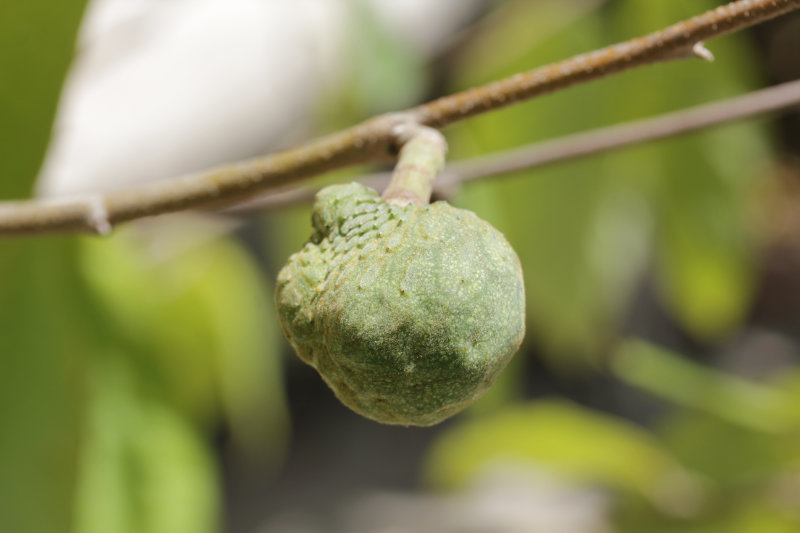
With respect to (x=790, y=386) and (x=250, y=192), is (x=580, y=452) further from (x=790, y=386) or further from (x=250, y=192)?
(x=250, y=192)

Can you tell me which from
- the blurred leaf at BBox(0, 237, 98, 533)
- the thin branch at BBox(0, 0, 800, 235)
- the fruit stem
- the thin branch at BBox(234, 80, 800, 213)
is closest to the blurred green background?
the blurred leaf at BBox(0, 237, 98, 533)

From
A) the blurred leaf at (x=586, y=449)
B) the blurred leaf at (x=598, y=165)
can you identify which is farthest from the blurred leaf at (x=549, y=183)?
the blurred leaf at (x=586, y=449)

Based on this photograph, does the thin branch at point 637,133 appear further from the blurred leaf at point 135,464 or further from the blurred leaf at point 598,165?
the blurred leaf at point 135,464

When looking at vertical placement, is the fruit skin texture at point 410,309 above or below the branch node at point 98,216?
below

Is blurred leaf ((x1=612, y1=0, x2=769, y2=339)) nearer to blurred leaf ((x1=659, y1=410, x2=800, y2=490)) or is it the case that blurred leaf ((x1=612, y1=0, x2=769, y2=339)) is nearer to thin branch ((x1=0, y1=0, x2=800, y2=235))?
blurred leaf ((x1=659, y1=410, x2=800, y2=490))

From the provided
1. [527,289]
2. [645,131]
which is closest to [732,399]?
[527,289]

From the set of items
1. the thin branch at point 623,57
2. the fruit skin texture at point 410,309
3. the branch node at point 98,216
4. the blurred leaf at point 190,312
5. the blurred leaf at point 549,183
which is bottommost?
the fruit skin texture at point 410,309

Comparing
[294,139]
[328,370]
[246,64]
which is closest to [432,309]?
[328,370]
